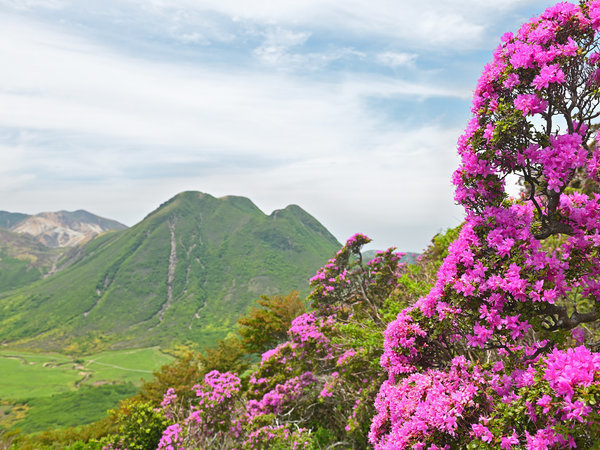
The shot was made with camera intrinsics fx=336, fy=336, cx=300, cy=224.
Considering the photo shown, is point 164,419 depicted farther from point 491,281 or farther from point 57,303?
point 57,303

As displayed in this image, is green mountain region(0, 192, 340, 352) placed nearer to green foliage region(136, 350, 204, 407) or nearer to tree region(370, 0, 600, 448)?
green foliage region(136, 350, 204, 407)

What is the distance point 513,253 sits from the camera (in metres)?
3.73

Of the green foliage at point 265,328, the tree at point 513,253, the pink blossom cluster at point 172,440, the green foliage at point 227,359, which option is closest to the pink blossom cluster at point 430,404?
the tree at point 513,253

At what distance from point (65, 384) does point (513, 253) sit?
5101 inches

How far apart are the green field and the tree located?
84712mm

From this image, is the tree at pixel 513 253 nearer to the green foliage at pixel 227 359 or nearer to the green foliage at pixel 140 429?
the green foliage at pixel 140 429

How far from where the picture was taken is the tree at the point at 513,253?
139 inches

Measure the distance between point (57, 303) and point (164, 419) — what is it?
630 ft

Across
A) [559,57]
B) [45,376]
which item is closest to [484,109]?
[559,57]

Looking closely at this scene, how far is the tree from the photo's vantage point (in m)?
3.54

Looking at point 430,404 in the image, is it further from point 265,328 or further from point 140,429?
point 265,328

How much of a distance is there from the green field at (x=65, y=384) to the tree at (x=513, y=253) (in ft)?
278

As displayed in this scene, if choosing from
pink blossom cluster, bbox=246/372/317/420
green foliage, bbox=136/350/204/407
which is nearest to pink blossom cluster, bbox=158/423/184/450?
pink blossom cluster, bbox=246/372/317/420

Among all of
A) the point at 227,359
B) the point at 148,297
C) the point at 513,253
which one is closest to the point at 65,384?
the point at 148,297
